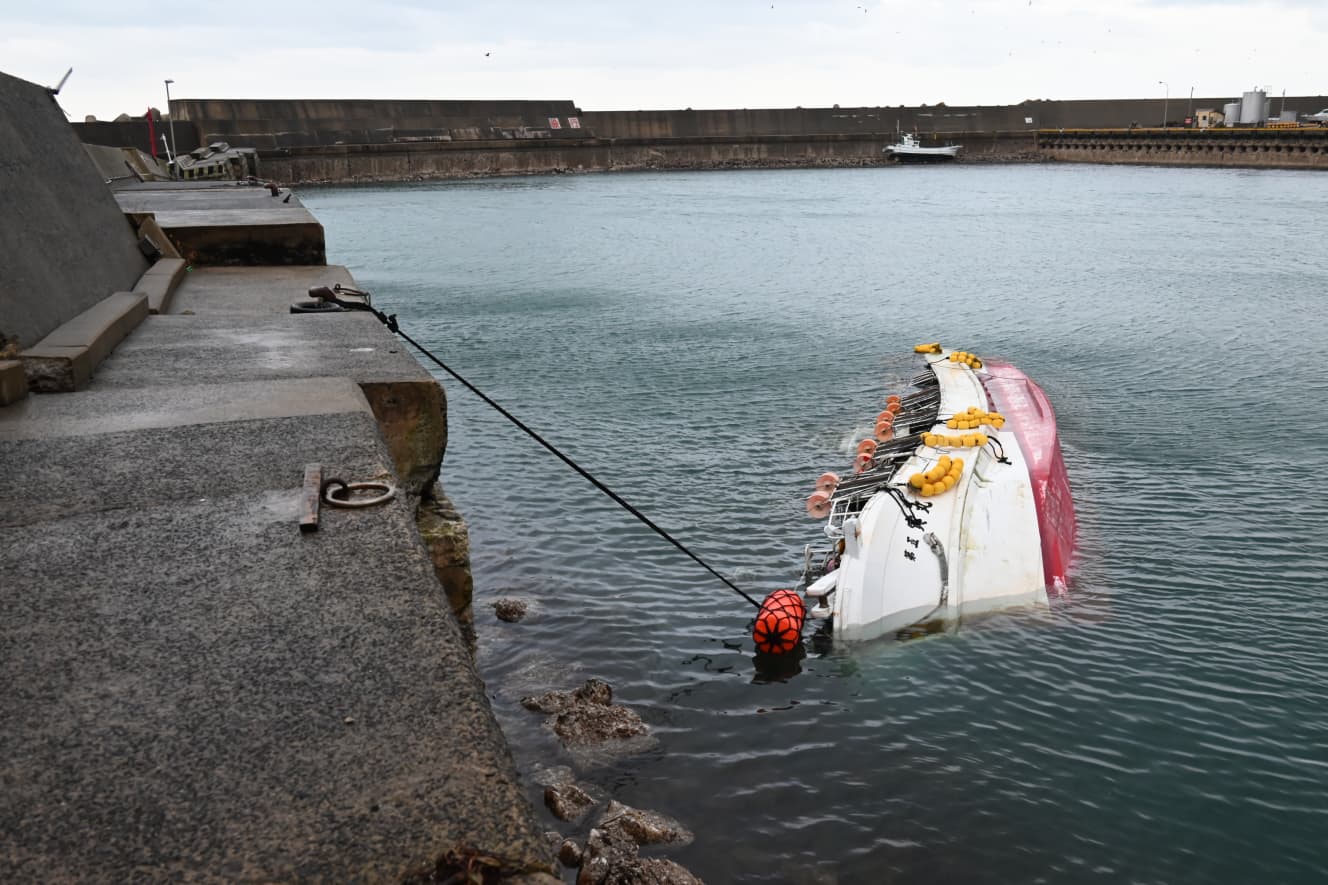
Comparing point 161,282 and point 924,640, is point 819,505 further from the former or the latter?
point 161,282

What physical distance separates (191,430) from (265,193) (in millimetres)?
16423

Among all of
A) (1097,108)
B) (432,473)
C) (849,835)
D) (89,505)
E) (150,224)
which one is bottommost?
(849,835)

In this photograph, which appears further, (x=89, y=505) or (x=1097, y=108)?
(x=1097, y=108)

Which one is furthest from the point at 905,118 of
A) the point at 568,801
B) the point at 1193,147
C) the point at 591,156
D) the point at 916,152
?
the point at 568,801

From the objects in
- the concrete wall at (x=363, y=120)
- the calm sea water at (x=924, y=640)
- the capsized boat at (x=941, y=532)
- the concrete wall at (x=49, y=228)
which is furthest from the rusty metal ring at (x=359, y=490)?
the concrete wall at (x=363, y=120)

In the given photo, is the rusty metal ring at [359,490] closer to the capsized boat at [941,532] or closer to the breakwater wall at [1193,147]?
the capsized boat at [941,532]

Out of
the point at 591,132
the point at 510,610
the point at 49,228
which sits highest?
the point at 591,132

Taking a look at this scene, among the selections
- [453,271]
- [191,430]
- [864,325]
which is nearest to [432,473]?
[191,430]

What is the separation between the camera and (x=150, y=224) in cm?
1274

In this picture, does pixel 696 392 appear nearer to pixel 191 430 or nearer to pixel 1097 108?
pixel 191 430

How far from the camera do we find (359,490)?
4.90 metres

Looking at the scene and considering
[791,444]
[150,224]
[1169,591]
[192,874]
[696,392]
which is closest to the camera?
[192,874]

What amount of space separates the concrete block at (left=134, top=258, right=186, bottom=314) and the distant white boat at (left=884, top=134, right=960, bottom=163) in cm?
10226

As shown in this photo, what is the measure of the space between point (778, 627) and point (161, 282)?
6.88 m
